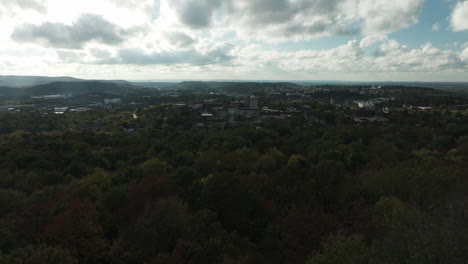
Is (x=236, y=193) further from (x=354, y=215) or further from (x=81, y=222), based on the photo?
(x=81, y=222)

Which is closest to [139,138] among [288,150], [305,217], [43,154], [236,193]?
[43,154]

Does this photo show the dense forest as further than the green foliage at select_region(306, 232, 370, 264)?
Yes

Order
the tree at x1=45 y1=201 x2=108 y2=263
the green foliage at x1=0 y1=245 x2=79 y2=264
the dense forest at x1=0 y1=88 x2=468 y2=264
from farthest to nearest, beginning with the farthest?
the tree at x1=45 y1=201 x2=108 y2=263 → the dense forest at x1=0 y1=88 x2=468 y2=264 → the green foliage at x1=0 y1=245 x2=79 y2=264

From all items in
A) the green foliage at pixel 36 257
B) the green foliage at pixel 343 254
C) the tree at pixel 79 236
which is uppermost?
the green foliage at pixel 36 257

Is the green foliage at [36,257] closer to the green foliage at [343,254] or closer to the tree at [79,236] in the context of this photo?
the tree at [79,236]

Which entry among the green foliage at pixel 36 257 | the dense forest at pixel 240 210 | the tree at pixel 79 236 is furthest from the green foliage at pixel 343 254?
the tree at pixel 79 236

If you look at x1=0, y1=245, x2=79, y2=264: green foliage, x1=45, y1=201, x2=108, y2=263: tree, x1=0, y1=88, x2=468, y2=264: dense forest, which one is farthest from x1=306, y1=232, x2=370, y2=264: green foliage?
x1=45, y1=201, x2=108, y2=263: tree

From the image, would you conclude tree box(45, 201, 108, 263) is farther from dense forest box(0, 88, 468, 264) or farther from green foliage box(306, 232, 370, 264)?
green foliage box(306, 232, 370, 264)

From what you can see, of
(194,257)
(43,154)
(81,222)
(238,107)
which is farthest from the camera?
(238,107)

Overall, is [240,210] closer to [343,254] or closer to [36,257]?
[343,254]
